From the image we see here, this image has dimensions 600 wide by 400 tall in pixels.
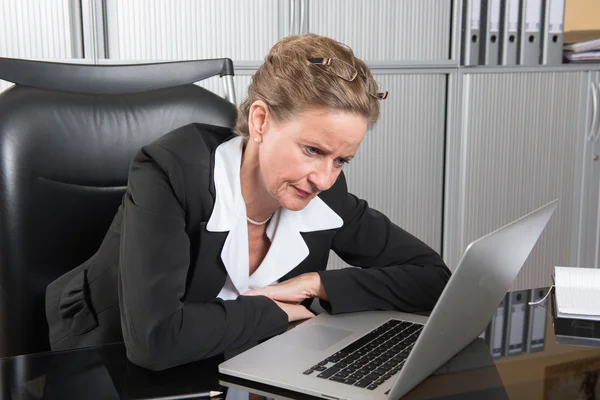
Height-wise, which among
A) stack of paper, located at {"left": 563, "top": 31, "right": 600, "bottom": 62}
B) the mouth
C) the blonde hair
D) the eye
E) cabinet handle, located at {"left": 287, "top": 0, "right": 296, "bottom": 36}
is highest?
cabinet handle, located at {"left": 287, "top": 0, "right": 296, "bottom": 36}

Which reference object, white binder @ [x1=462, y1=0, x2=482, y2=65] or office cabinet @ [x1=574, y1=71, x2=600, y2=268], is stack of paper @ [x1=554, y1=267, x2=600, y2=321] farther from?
office cabinet @ [x1=574, y1=71, x2=600, y2=268]

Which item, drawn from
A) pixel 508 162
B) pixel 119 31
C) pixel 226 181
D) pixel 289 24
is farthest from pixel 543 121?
pixel 226 181

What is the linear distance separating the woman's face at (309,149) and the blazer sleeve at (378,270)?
0.55 feet

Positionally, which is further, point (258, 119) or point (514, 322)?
point (258, 119)

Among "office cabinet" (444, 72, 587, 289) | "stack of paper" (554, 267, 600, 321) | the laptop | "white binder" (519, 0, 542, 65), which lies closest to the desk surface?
the laptop

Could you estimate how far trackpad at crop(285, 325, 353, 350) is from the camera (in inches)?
40.1

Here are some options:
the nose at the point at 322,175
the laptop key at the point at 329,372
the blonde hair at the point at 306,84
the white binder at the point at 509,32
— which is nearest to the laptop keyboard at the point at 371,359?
the laptop key at the point at 329,372

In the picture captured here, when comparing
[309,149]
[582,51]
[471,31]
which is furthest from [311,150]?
[582,51]

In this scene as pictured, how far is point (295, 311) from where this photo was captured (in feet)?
3.83

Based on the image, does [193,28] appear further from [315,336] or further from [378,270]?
[315,336]

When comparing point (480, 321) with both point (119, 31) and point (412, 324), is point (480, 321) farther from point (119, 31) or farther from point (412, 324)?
point (119, 31)

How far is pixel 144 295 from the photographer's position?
1.08 m

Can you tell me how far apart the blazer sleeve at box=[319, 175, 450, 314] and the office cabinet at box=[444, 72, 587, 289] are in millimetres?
1459

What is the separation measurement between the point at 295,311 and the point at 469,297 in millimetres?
366
